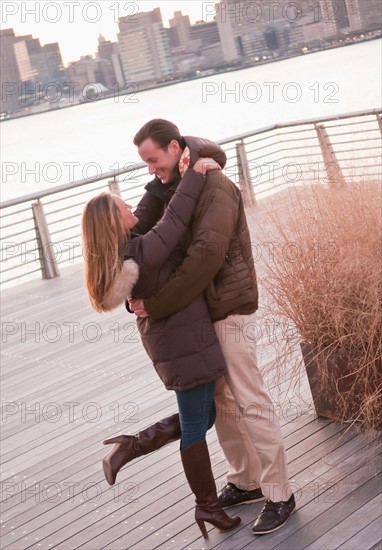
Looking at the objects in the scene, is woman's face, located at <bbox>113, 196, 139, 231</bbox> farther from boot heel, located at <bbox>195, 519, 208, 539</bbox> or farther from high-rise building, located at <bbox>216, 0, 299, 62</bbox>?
high-rise building, located at <bbox>216, 0, 299, 62</bbox>

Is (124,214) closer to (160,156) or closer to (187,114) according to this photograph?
(160,156)

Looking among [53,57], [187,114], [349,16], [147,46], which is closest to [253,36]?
[147,46]

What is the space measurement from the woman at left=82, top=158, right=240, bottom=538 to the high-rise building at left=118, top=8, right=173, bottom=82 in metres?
12.0

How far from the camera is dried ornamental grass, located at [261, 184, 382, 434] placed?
10.9 ft

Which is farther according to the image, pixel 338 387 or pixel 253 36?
pixel 253 36

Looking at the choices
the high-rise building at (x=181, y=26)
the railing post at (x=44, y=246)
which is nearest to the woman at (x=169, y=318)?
the railing post at (x=44, y=246)

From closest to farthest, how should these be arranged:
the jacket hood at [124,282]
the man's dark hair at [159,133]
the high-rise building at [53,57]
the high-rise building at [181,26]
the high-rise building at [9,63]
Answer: the jacket hood at [124,282], the man's dark hair at [159,133], the high-rise building at [9,63], the high-rise building at [181,26], the high-rise building at [53,57]

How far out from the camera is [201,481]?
2855 mm

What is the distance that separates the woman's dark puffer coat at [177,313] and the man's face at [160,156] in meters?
0.10

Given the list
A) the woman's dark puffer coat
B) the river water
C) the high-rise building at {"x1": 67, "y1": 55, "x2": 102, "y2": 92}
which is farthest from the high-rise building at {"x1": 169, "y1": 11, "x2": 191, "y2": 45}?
the river water

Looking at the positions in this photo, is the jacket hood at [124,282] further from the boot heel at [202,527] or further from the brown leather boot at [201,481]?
the boot heel at [202,527]

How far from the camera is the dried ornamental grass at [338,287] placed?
3.31 m

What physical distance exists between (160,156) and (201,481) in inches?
40.2

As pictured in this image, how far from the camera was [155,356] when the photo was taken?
281cm
